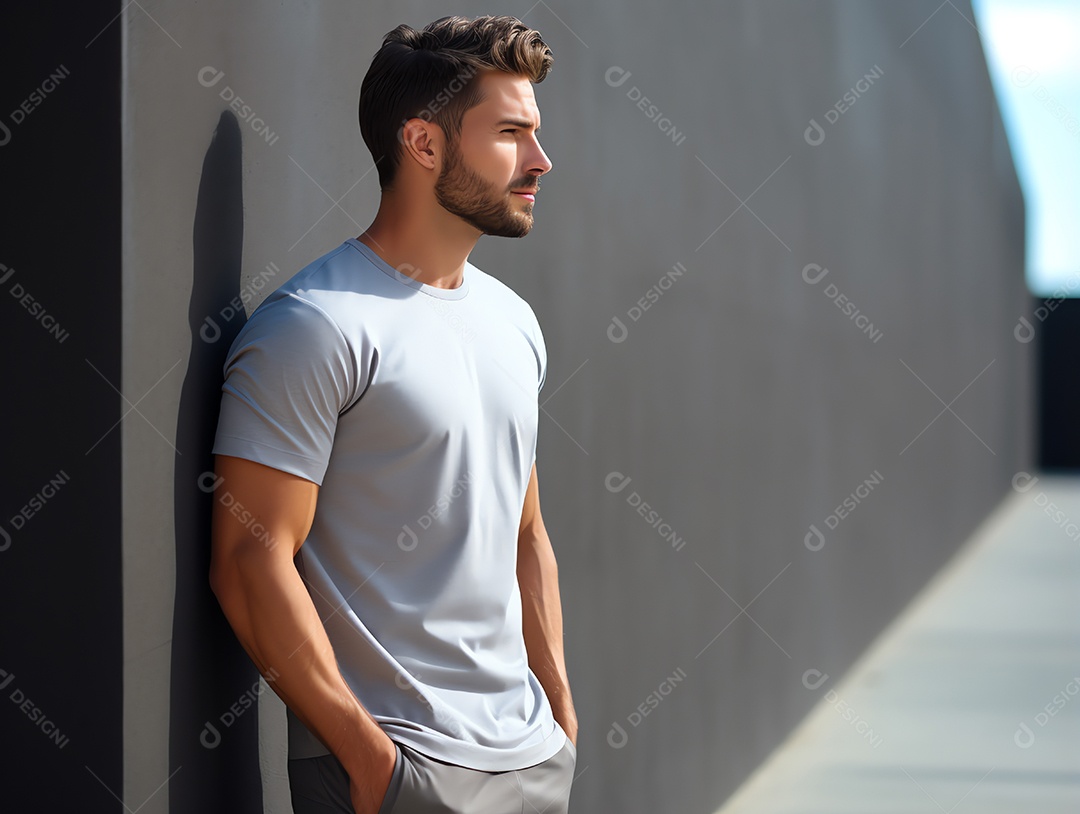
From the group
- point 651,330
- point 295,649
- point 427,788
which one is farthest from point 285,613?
point 651,330

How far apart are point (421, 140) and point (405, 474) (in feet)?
1.73

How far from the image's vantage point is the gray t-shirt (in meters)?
1.55

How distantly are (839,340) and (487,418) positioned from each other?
13.5ft

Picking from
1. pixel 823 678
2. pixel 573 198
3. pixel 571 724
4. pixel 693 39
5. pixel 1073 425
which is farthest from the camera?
pixel 1073 425

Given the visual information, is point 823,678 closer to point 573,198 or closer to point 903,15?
point 573,198

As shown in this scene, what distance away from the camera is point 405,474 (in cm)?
166

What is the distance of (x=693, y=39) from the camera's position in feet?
12.4

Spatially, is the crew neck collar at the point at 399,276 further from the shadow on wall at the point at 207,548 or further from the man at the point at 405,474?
the shadow on wall at the point at 207,548

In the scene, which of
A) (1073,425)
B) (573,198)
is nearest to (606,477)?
(573,198)

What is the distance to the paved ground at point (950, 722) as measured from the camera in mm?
4188

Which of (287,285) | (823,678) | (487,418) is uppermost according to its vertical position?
(287,285)

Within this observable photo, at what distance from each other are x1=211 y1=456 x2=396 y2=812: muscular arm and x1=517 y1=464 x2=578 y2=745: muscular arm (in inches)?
22.2

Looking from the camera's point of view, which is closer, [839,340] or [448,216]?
[448,216]

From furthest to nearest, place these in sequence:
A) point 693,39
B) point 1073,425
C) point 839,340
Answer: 1. point 1073,425
2. point 839,340
3. point 693,39
